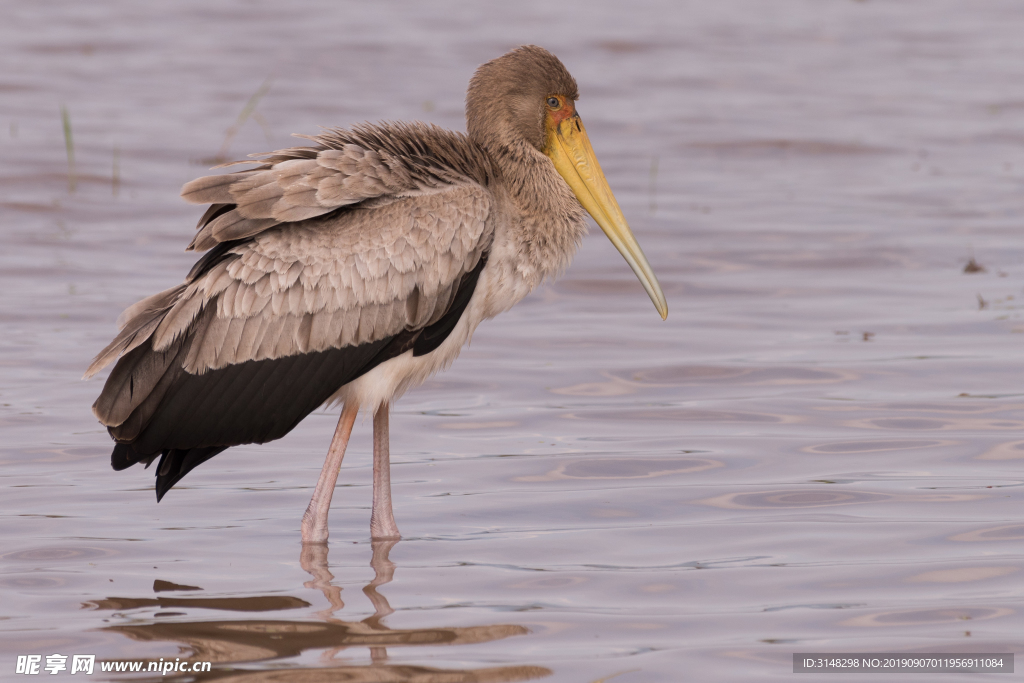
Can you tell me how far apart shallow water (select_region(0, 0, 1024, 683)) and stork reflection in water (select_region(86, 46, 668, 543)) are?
1.80 ft

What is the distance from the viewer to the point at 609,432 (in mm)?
7938

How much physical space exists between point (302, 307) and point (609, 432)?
97.5 inches

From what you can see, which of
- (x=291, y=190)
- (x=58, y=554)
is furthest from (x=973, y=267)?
(x=58, y=554)

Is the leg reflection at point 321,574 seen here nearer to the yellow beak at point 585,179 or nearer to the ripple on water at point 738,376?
the yellow beak at point 585,179

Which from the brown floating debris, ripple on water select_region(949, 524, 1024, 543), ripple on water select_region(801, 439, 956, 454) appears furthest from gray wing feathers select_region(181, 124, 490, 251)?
the brown floating debris

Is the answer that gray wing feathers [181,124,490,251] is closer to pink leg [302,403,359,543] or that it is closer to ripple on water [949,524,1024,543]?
pink leg [302,403,359,543]

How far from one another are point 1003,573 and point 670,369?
3.78 meters

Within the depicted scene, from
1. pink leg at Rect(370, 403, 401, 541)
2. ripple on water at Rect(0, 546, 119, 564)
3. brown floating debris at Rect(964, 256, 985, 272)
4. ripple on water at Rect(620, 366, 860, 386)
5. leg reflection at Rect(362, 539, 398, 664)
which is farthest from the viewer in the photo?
brown floating debris at Rect(964, 256, 985, 272)

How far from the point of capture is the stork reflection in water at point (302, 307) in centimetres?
600

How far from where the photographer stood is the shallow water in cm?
522

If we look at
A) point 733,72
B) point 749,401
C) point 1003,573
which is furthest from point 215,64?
point 1003,573

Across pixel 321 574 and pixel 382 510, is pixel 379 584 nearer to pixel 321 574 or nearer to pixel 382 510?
pixel 321 574

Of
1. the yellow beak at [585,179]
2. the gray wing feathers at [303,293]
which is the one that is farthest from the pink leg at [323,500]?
the yellow beak at [585,179]

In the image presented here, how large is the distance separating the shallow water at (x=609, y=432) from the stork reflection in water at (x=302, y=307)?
55cm
